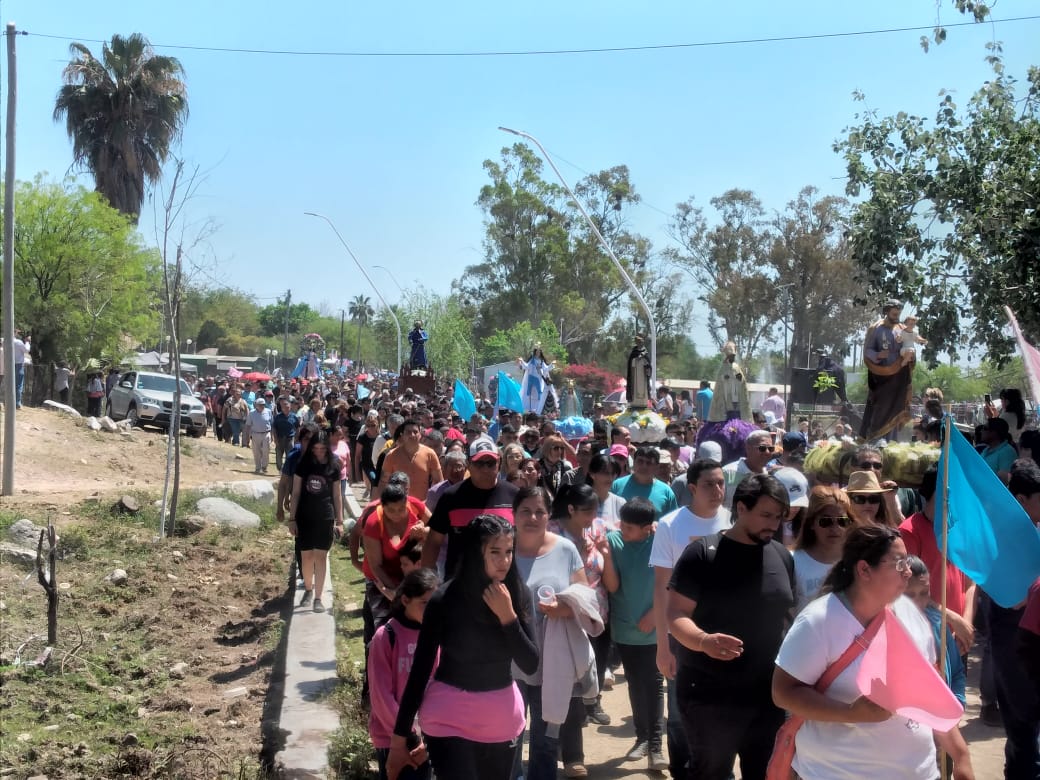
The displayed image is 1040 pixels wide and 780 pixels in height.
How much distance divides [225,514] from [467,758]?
12.7 meters

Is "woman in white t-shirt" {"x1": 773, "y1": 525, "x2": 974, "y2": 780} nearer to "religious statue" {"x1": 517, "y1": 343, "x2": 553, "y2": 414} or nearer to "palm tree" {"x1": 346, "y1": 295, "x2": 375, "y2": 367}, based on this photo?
"religious statue" {"x1": 517, "y1": 343, "x2": 553, "y2": 414}

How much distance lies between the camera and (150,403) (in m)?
28.7

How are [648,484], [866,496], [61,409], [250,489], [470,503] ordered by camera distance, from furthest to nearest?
[61,409], [250,489], [648,484], [470,503], [866,496]

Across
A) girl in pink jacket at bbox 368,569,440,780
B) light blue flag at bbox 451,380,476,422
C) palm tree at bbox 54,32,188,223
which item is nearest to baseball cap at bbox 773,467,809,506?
girl in pink jacket at bbox 368,569,440,780

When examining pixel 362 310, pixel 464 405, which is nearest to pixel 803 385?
pixel 464 405

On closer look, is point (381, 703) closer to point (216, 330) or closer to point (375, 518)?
point (375, 518)

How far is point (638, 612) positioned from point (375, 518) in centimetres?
169

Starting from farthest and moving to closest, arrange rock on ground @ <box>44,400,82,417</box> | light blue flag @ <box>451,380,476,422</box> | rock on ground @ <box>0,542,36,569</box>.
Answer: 1. rock on ground @ <box>44,400,82,417</box>
2. light blue flag @ <box>451,380,476,422</box>
3. rock on ground @ <box>0,542,36,569</box>

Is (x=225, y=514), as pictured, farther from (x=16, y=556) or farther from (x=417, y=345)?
(x=417, y=345)

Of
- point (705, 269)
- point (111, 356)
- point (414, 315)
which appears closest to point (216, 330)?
point (414, 315)

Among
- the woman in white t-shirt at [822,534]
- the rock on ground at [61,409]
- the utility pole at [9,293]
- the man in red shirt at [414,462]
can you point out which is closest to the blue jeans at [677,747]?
the woman in white t-shirt at [822,534]

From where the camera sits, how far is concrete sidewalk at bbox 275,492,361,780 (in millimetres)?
6633

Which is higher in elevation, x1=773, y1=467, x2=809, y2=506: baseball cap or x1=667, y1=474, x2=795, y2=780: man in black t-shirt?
x1=773, y1=467, x2=809, y2=506: baseball cap

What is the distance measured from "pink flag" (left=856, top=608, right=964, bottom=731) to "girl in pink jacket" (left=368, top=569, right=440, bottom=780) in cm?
196
